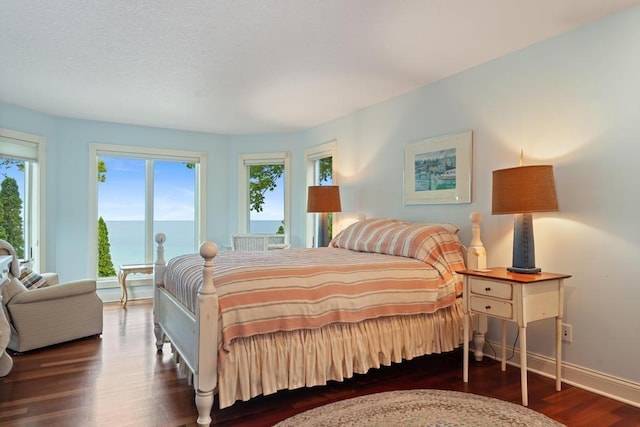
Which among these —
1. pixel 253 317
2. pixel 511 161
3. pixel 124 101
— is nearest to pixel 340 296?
pixel 253 317

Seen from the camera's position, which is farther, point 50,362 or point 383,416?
point 50,362

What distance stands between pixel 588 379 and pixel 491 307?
0.81 meters

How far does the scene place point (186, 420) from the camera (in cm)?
211

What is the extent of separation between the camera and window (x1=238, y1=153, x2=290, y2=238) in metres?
6.09

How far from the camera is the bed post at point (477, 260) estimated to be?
9.81 ft

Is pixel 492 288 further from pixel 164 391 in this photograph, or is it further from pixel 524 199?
pixel 164 391

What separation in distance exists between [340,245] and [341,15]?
205 cm

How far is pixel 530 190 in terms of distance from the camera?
8.10ft

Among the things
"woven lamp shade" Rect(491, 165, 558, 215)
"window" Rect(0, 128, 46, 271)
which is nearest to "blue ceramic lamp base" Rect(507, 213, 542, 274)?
"woven lamp shade" Rect(491, 165, 558, 215)

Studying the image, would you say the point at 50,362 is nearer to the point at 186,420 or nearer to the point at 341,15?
the point at 186,420

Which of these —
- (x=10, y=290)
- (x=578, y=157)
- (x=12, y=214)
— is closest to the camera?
(x=578, y=157)

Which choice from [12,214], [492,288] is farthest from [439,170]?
[12,214]

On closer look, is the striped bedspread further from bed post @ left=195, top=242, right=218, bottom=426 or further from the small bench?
the small bench

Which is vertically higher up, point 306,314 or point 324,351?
point 306,314
